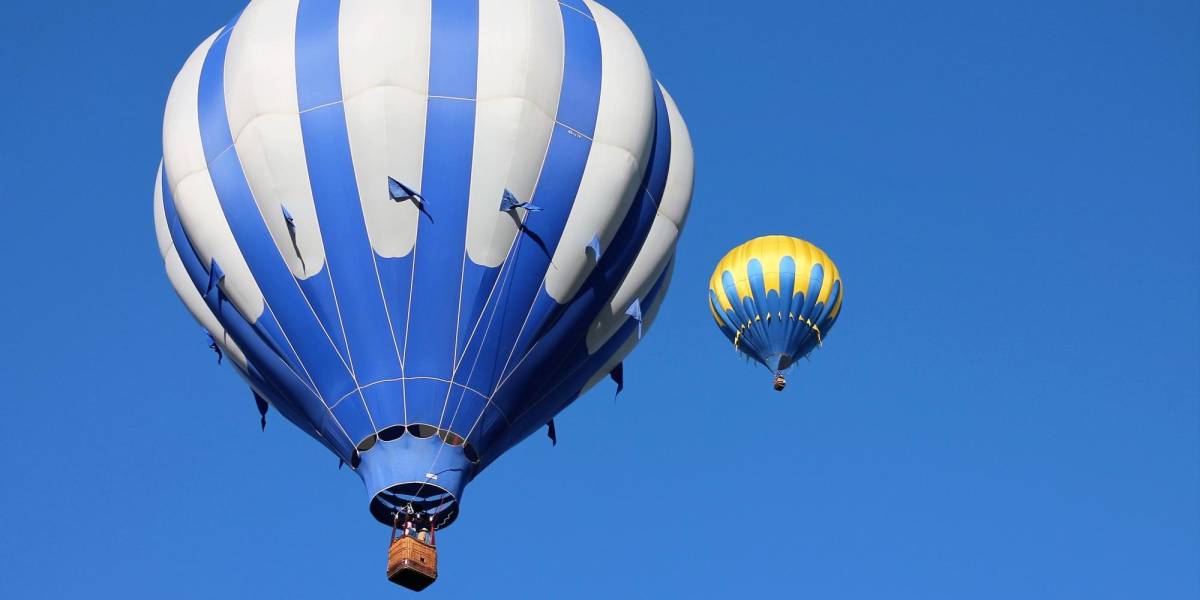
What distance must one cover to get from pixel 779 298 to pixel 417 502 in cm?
1491

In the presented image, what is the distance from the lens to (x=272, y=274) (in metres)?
21.3

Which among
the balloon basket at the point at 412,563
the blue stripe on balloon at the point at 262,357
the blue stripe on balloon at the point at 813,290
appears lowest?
the balloon basket at the point at 412,563

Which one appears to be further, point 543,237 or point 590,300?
point 590,300

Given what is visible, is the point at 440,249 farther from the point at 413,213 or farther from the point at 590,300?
the point at 590,300

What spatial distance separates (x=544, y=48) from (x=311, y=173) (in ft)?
8.60

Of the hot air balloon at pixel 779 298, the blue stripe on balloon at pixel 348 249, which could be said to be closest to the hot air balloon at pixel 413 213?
the blue stripe on balloon at pixel 348 249

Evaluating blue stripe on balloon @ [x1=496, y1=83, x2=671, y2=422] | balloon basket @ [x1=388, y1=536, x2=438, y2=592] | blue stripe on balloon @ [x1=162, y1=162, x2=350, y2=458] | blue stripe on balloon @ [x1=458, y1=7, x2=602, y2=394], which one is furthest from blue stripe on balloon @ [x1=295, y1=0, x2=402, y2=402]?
balloon basket @ [x1=388, y1=536, x2=438, y2=592]

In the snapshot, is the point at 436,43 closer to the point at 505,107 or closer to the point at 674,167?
the point at 505,107

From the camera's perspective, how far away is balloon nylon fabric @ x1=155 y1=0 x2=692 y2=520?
69.0 ft

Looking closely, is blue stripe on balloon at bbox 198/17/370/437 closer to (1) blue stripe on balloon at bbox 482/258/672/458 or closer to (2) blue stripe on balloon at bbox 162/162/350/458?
(2) blue stripe on balloon at bbox 162/162/350/458

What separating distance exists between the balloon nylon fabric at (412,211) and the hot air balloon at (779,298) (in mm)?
13109

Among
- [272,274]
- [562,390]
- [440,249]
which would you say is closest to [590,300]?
[562,390]

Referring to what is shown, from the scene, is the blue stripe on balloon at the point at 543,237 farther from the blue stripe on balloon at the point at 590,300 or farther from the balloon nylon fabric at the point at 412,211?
the blue stripe on balloon at the point at 590,300

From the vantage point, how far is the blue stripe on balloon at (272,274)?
2123cm
